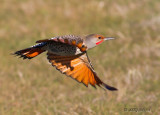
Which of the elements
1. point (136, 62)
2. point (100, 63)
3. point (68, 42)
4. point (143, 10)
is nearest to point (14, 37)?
point (100, 63)

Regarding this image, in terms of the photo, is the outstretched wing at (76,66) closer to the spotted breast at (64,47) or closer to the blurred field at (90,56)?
the spotted breast at (64,47)

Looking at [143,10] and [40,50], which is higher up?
[143,10]

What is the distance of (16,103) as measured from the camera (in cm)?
598

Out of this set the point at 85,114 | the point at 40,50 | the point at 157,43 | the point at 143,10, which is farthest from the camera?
the point at 143,10

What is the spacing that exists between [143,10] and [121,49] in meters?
2.15

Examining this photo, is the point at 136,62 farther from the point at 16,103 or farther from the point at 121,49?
the point at 16,103

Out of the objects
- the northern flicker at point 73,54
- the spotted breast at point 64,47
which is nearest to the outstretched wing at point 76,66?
the northern flicker at point 73,54

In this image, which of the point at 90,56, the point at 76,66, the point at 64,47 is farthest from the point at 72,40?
the point at 90,56

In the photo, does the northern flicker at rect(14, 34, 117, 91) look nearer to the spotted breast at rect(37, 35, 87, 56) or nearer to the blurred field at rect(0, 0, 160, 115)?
the spotted breast at rect(37, 35, 87, 56)

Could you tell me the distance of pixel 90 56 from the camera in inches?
303

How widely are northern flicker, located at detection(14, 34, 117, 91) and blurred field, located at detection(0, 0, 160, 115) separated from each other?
539 millimetres

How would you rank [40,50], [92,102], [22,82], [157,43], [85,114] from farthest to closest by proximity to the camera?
[157,43], [22,82], [92,102], [85,114], [40,50]

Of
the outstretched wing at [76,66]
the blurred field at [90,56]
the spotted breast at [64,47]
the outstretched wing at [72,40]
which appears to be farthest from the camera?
the blurred field at [90,56]

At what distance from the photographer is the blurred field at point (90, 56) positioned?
5.86 m
